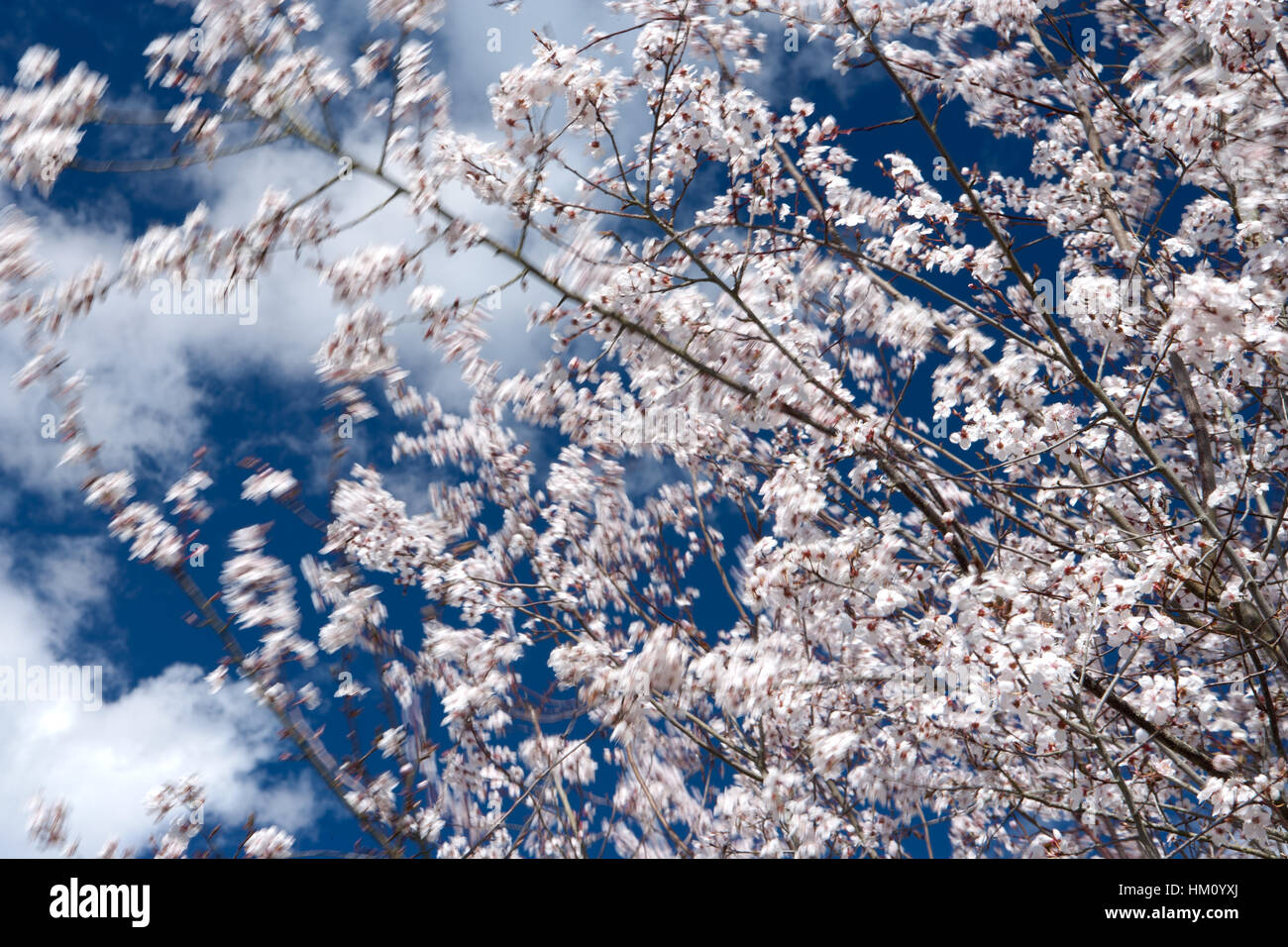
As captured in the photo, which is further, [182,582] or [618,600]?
[618,600]

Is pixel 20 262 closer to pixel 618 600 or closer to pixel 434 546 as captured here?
pixel 434 546

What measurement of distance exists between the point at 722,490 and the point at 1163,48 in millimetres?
4269

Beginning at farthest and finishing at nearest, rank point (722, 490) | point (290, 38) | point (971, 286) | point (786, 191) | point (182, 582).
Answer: point (722, 490), point (786, 191), point (971, 286), point (290, 38), point (182, 582)

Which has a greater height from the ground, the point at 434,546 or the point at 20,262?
the point at 20,262

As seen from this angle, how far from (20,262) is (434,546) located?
11.4ft

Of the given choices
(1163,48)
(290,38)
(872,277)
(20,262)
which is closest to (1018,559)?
(872,277)

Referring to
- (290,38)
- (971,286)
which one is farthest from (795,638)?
(290,38)

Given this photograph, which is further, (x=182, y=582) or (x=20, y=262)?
(x=20, y=262)

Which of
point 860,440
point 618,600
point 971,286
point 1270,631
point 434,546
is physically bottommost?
point 618,600

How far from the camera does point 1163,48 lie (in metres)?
4.77
